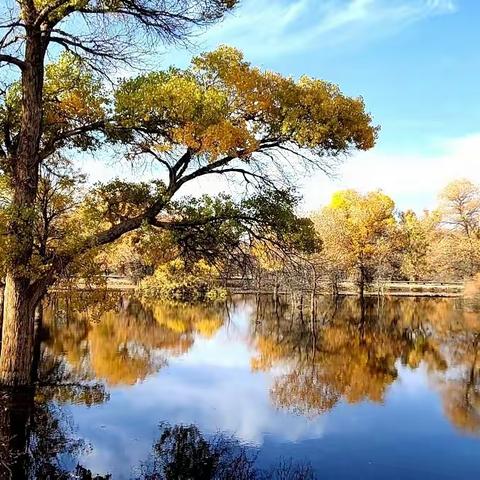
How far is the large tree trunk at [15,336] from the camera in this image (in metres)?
10.7

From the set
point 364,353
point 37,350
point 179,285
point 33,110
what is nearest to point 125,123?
point 33,110

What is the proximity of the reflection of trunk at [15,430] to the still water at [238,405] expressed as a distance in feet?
0.11

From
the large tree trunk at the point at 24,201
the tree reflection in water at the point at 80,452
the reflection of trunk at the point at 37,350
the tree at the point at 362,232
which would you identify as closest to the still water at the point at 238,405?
the tree reflection in water at the point at 80,452

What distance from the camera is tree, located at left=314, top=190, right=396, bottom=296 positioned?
146 feet

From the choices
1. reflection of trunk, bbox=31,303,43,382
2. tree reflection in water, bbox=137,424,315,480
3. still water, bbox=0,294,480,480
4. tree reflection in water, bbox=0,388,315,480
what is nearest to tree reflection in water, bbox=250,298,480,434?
still water, bbox=0,294,480,480

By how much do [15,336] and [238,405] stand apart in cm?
554

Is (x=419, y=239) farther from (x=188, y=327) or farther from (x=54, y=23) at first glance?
(x=54, y=23)

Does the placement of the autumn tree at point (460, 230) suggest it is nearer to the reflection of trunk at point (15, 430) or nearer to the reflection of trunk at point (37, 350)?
the reflection of trunk at point (37, 350)

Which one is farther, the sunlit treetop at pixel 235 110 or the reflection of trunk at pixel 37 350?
the reflection of trunk at pixel 37 350

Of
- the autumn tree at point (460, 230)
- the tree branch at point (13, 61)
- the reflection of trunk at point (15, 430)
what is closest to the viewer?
the reflection of trunk at point (15, 430)

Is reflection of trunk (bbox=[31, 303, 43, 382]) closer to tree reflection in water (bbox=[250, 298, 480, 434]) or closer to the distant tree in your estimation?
tree reflection in water (bbox=[250, 298, 480, 434])

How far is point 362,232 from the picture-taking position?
1884 inches

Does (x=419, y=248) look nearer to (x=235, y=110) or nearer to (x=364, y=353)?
(x=364, y=353)

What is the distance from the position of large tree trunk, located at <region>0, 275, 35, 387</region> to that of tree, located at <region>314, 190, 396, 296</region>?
33.7m
